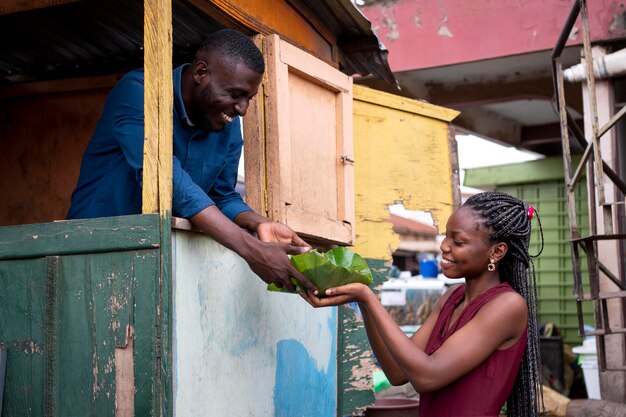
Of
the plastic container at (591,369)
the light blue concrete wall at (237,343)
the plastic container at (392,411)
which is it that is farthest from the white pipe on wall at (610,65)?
the light blue concrete wall at (237,343)

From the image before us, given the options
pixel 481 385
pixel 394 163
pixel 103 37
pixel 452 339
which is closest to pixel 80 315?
pixel 452 339

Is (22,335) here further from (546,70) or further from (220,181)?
(546,70)

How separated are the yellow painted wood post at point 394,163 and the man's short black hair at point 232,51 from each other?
2.38 m

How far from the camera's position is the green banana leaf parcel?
3064mm

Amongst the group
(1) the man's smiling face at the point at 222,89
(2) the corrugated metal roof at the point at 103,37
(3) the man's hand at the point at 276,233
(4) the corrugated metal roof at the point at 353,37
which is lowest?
(3) the man's hand at the point at 276,233

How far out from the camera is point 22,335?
3.37m

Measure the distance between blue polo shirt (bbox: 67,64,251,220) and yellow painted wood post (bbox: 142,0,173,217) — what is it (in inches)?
3.5

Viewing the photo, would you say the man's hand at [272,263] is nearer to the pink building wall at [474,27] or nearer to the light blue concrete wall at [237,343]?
the light blue concrete wall at [237,343]

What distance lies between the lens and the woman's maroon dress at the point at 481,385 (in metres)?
2.99

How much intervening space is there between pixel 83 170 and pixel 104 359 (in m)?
0.95

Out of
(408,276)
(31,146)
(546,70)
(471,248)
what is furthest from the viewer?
(408,276)

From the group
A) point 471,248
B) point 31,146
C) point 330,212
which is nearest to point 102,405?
point 471,248

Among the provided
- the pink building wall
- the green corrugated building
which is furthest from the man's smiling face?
the green corrugated building

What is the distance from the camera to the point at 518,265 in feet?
10.6
